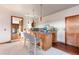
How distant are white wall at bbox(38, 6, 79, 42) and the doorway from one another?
0.73 m

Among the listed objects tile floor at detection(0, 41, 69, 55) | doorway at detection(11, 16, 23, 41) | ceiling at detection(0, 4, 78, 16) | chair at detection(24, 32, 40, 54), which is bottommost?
tile floor at detection(0, 41, 69, 55)

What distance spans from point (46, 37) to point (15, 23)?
954 millimetres

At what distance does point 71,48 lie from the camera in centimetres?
268

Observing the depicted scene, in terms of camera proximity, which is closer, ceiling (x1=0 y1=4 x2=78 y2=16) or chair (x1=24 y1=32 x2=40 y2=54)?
ceiling (x1=0 y1=4 x2=78 y2=16)

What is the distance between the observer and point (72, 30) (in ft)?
8.89

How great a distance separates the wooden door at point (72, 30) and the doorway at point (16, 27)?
1295 mm

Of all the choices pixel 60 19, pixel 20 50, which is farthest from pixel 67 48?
pixel 20 50

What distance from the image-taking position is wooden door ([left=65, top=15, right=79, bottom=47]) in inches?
104

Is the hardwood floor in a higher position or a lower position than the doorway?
lower

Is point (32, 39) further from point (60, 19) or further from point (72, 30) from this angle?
point (72, 30)

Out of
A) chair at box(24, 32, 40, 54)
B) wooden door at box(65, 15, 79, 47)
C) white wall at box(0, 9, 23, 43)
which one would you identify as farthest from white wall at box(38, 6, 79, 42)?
white wall at box(0, 9, 23, 43)

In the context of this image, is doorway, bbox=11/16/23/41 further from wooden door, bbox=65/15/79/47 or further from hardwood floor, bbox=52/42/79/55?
wooden door, bbox=65/15/79/47
